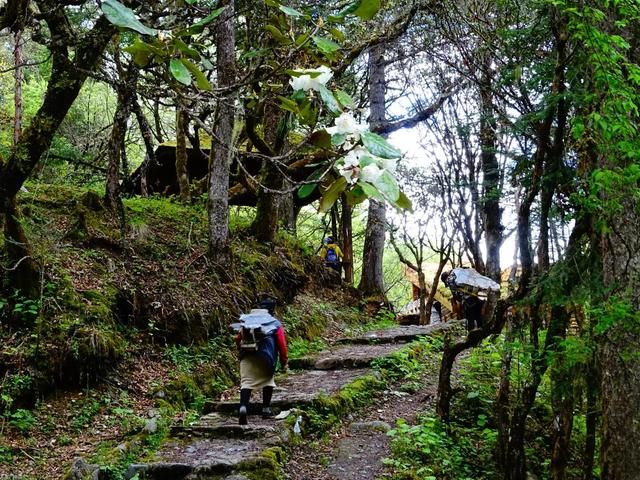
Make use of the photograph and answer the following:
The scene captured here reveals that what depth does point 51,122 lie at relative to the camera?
514 centimetres

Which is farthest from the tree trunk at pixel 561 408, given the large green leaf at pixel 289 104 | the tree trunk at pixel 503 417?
the large green leaf at pixel 289 104

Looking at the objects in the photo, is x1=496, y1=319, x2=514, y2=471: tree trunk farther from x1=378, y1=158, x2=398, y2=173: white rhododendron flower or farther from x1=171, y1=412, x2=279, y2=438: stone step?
x1=378, y1=158, x2=398, y2=173: white rhododendron flower

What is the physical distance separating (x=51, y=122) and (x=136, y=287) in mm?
3021

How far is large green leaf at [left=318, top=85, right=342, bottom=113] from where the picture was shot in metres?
1.48

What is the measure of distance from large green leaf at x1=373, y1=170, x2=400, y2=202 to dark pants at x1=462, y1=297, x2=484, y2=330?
10507 mm

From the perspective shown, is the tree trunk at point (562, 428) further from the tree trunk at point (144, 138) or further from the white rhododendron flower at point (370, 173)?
the tree trunk at point (144, 138)

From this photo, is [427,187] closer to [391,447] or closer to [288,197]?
[288,197]

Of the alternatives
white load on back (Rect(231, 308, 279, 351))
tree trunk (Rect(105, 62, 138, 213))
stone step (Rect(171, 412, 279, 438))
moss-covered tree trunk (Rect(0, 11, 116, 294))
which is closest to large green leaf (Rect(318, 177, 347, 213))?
moss-covered tree trunk (Rect(0, 11, 116, 294))

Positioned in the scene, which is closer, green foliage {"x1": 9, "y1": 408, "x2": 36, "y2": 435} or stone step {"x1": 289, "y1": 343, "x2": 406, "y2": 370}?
green foliage {"x1": 9, "y1": 408, "x2": 36, "y2": 435}

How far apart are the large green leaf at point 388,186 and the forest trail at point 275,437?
4095 mm

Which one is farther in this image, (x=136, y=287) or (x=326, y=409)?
(x=136, y=287)

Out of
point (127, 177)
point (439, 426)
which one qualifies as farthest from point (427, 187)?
point (439, 426)

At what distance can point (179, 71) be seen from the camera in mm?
1485

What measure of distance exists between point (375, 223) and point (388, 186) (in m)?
13.4
